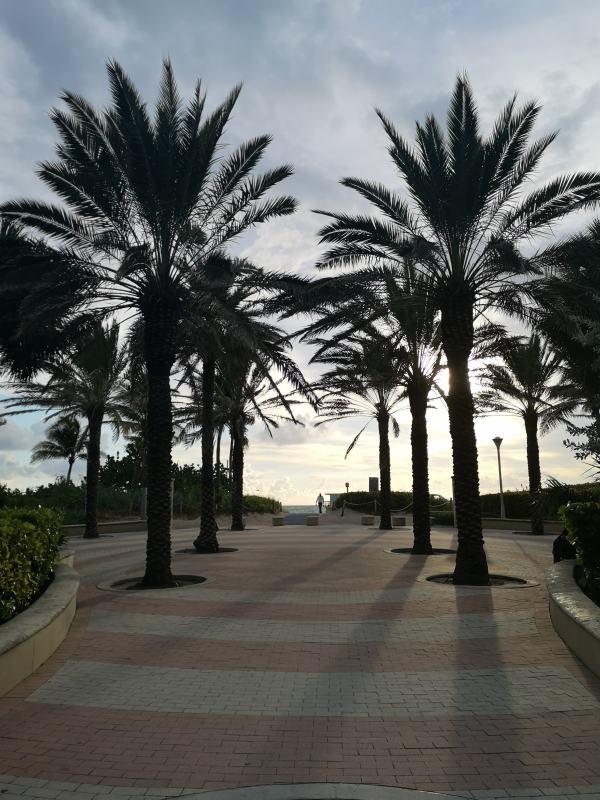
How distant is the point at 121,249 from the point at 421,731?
416 inches

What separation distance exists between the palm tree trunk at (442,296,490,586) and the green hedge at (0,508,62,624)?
7.28 meters

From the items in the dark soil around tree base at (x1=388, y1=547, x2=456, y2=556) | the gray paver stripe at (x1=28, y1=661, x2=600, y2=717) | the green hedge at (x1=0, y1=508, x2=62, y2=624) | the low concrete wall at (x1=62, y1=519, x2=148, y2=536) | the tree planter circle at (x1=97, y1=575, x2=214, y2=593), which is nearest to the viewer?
the gray paver stripe at (x1=28, y1=661, x2=600, y2=717)

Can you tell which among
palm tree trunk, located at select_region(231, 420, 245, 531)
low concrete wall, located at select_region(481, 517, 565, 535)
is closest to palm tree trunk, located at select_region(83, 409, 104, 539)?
palm tree trunk, located at select_region(231, 420, 245, 531)

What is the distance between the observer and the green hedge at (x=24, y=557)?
271 inches

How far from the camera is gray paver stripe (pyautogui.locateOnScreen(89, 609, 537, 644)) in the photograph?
25.4 feet

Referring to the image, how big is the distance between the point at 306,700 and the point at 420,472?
13.0 m

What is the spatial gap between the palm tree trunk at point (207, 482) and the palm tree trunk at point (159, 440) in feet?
20.7

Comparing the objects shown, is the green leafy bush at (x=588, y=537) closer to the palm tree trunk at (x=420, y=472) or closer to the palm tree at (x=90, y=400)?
the palm tree trunk at (x=420, y=472)

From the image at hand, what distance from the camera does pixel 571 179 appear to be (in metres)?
Answer: 12.1

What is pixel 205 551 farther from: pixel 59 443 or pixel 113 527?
pixel 59 443

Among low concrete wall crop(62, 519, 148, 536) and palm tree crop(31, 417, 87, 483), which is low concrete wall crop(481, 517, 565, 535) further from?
palm tree crop(31, 417, 87, 483)

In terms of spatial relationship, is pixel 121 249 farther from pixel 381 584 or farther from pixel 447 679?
pixel 447 679

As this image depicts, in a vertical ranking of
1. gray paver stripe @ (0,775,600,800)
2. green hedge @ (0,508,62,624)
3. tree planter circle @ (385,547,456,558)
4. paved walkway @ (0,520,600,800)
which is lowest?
gray paver stripe @ (0,775,600,800)

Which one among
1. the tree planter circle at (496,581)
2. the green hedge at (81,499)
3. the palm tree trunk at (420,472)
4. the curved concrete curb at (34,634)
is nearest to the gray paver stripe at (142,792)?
the curved concrete curb at (34,634)
